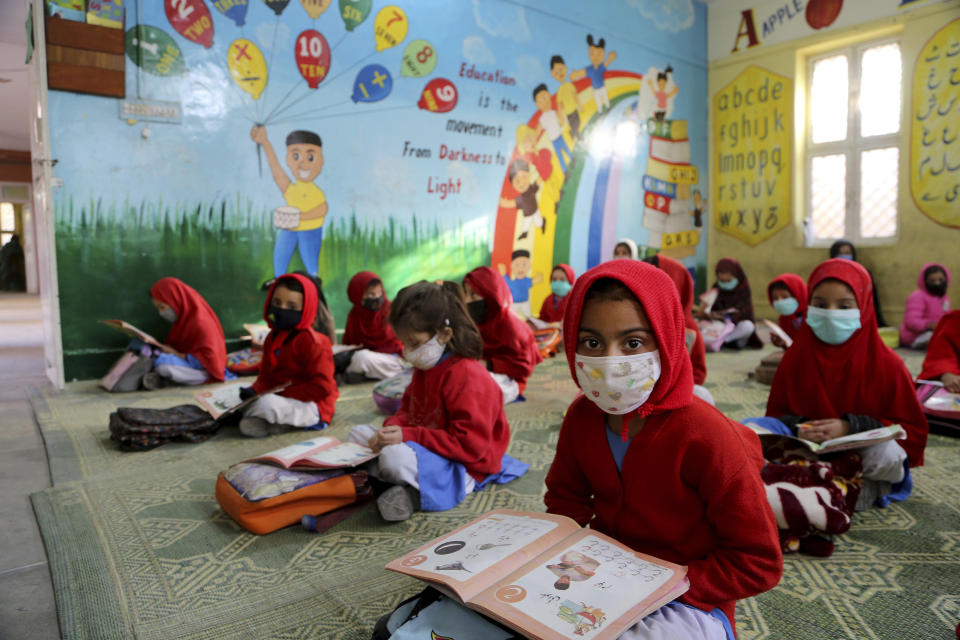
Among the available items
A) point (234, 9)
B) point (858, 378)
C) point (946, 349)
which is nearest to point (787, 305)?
point (946, 349)

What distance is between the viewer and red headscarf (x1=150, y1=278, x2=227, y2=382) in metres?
5.03

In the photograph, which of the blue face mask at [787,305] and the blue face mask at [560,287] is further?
the blue face mask at [560,287]

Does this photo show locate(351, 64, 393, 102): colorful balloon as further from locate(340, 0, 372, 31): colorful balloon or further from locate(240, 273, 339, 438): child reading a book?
locate(240, 273, 339, 438): child reading a book

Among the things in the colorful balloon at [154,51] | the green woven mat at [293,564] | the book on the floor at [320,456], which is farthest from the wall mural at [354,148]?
the book on the floor at [320,456]

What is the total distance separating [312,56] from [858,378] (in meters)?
5.13

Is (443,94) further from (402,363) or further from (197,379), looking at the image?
(197,379)

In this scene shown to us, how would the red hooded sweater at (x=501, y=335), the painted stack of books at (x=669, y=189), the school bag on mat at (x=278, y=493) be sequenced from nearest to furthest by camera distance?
the school bag on mat at (x=278, y=493)
the red hooded sweater at (x=501, y=335)
the painted stack of books at (x=669, y=189)

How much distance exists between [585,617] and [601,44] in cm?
807

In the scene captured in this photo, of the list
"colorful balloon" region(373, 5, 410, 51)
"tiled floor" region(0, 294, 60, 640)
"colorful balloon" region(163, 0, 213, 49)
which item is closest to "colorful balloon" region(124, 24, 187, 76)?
"colorful balloon" region(163, 0, 213, 49)

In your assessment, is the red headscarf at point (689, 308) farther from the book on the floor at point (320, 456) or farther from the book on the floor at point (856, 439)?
the book on the floor at point (320, 456)

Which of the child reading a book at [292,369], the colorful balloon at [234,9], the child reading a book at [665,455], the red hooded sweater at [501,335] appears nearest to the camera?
the child reading a book at [665,455]

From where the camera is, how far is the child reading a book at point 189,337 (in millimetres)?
4996

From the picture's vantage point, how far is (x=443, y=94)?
676 centimetres

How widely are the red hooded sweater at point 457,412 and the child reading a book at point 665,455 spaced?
111 cm
